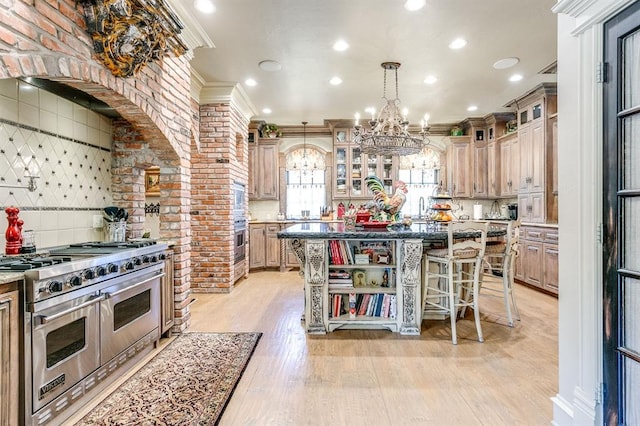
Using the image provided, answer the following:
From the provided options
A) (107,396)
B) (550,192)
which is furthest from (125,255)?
(550,192)

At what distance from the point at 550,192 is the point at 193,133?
5033 millimetres

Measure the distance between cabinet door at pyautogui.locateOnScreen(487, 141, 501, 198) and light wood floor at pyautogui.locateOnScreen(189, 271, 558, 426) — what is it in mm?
3129

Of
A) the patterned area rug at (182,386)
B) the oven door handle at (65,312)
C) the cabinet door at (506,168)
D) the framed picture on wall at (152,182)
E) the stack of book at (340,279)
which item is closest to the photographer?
the oven door handle at (65,312)

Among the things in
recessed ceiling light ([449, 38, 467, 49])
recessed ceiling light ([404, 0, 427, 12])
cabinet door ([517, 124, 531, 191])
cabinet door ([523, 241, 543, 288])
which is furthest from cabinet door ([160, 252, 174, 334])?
cabinet door ([517, 124, 531, 191])

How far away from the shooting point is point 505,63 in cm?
405

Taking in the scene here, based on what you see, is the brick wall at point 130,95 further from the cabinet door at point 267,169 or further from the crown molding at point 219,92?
the cabinet door at point 267,169

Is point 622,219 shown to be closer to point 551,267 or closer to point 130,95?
point 130,95

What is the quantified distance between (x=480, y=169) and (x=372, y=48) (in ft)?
13.4

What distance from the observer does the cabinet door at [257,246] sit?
20.5 ft

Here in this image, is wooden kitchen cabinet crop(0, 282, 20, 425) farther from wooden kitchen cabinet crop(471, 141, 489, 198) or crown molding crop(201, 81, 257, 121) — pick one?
wooden kitchen cabinet crop(471, 141, 489, 198)

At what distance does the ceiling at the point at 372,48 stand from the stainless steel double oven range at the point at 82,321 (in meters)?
2.10

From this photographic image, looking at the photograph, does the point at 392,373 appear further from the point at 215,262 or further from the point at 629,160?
the point at 215,262

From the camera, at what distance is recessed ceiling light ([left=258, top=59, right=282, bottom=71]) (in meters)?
4.01

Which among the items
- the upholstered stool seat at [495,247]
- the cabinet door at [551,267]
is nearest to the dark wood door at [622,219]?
the upholstered stool seat at [495,247]
